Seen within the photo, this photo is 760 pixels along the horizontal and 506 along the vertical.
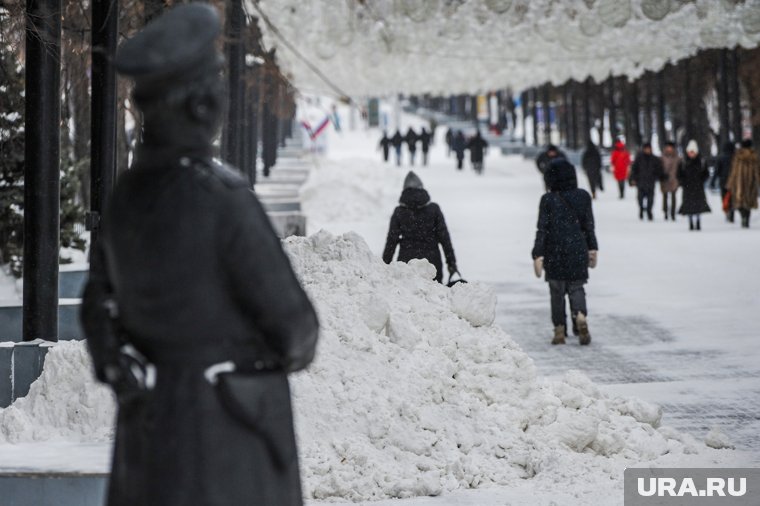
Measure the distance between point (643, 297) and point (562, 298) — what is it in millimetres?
3602

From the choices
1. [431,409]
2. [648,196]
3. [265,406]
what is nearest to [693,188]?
[648,196]

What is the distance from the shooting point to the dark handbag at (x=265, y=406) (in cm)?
386

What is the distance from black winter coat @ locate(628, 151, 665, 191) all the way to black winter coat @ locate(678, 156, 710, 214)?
7.50ft

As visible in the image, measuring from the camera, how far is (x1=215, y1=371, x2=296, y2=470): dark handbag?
3855mm

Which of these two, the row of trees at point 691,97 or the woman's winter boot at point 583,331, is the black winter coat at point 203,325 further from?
the row of trees at point 691,97

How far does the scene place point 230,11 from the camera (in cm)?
2116

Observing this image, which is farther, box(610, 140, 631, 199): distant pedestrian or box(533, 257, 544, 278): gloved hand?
box(610, 140, 631, 199): distant pedestrian

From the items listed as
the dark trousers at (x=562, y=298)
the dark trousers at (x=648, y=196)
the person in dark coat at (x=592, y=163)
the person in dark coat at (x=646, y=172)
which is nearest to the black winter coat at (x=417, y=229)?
the dark trousers at (x=562, y=298)

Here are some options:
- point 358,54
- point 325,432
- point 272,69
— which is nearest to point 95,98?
point 272,69

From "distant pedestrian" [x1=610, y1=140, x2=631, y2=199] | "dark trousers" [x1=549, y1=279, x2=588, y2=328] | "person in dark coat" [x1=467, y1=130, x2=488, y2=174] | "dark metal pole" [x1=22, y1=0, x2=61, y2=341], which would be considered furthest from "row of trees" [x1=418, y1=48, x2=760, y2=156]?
"dark metal pole" [x1=22, y1=0, x2=61, y2=341]

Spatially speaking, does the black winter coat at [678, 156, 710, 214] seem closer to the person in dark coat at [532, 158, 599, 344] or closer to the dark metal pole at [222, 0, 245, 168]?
the dark metal pole at [222, 0, 245, 168]

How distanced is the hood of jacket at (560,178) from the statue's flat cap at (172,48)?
9.68m

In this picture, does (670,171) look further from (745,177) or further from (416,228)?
(416,228)

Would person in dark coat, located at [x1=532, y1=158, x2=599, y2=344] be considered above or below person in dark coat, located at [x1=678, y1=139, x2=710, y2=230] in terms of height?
below
